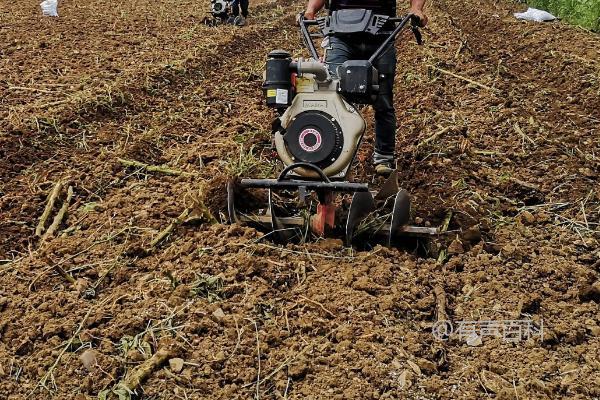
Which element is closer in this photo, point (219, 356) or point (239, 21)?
point (219, 356)

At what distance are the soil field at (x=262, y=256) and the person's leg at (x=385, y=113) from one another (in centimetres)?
18

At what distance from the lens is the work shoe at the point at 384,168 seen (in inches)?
175

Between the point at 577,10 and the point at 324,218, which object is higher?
the point at 577,10

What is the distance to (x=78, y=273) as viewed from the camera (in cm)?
336

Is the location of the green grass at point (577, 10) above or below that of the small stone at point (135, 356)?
above

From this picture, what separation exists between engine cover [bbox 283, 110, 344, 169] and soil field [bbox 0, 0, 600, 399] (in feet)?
1.40

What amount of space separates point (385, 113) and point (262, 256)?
155 cm

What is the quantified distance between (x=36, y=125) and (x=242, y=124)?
5.18 ft

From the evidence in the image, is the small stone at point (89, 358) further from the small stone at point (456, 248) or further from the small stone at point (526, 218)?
the small stone at point (526, 218)

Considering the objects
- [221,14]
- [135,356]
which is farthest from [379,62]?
[221,14]

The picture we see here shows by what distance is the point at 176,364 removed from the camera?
2.59 m

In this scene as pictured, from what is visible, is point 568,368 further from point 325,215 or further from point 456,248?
point 325,215

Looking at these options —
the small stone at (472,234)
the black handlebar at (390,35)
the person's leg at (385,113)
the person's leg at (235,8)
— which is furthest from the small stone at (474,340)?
the person's leg at (235,8)

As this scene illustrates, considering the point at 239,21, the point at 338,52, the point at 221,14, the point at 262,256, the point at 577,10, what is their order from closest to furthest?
the point at 262,256 < the point at 338,52 < the point at 577,10 < the point at 221,14 < the point at 239,21
